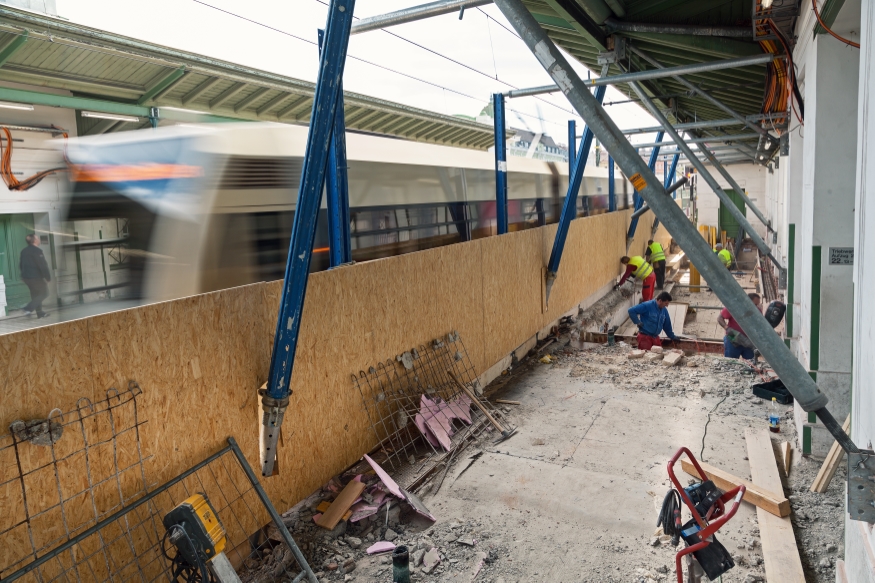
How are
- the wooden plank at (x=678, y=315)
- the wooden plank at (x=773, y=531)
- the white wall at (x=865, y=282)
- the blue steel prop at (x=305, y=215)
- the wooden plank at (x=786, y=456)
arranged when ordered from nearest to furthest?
the white wall at (x=865, y=282) → the wooden plank at (x=773, y=531) → the blue steel prop at (x=305, y=215) → the wooden plank at (x=786, y=456) → the wooden plank at (x=678, y=315)

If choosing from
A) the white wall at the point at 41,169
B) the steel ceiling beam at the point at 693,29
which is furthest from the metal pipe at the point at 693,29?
the white wall at the point at 41,169

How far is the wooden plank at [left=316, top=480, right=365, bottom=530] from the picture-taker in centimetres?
452

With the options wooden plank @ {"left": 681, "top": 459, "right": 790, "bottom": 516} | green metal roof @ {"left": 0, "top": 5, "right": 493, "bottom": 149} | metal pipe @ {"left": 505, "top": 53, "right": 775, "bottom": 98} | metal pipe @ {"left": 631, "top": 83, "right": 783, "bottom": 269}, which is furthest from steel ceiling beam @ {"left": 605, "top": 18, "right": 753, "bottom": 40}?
green metal roof @ {"left": 0, "top": 5, "right": 493, "bottom": 149}

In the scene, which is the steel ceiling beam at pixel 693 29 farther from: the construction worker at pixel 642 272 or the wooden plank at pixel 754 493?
the construction worker at pixel 642 272

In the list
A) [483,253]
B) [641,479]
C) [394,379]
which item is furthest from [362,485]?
[483,253]

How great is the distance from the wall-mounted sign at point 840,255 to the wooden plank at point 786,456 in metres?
1.87

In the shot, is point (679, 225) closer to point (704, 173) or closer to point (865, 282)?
point (865, 282)

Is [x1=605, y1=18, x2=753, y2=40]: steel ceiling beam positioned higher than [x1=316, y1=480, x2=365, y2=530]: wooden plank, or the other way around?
[x1=605, y1=18, x2=753, y2=40]: steel ceiling beam

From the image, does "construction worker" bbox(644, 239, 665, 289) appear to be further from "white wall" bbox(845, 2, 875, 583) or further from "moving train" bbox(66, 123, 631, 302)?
"white wall" bbox(845, 2, 875, 583)

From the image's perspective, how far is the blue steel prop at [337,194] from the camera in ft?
17.7

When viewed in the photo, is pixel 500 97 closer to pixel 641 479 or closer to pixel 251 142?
pixel 251 142

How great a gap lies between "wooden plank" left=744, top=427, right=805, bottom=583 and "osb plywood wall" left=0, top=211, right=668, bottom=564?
343 cm

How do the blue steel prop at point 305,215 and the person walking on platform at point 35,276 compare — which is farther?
the person walking on platform at point 35,276

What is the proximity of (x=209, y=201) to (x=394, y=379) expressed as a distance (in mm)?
2620
